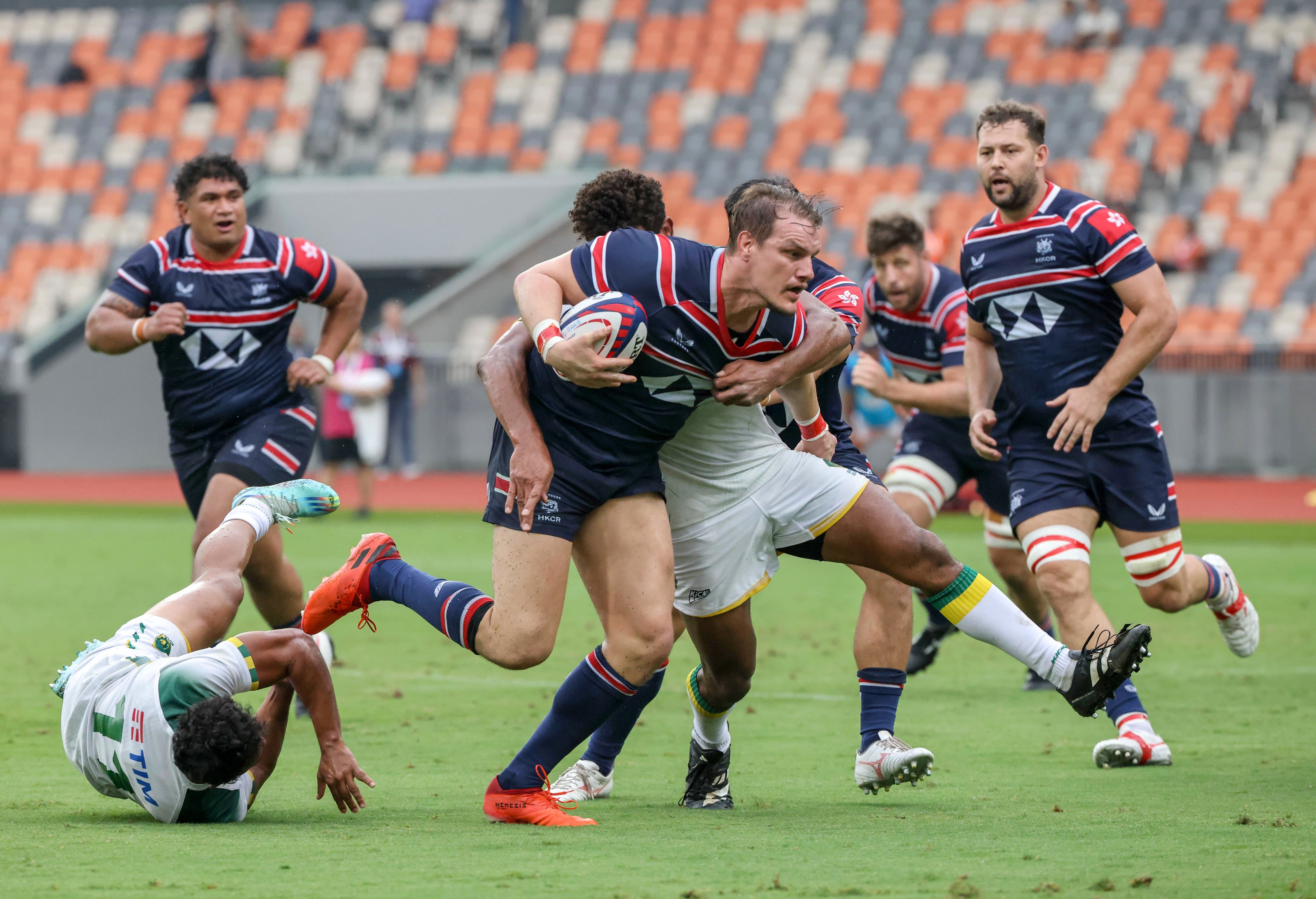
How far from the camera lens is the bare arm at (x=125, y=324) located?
712 centimetres

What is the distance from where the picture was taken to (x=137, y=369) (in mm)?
25328

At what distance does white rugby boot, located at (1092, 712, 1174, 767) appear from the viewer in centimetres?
592

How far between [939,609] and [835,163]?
803 inches

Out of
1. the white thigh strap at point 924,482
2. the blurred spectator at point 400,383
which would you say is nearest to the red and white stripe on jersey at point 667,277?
the white thigh strap at point 924,482

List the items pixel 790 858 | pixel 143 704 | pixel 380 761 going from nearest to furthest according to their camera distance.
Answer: pixel 790 858 → pixel 143 704 → pixel 380 761

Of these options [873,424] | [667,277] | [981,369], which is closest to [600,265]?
[667,277]

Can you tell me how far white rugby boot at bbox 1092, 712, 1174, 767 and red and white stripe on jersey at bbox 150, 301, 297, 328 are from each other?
4.02 meters

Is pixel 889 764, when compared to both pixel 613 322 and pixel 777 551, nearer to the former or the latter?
pixel 777 551

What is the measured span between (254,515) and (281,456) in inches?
44.4

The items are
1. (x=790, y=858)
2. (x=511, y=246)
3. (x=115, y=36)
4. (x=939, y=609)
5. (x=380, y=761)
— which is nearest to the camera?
(x=790, y=858)

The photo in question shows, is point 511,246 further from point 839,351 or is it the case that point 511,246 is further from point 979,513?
point 839,351

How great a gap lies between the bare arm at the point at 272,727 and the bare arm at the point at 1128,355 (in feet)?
9.67

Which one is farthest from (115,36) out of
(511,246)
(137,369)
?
(511,246)

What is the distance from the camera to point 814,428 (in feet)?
18.3
